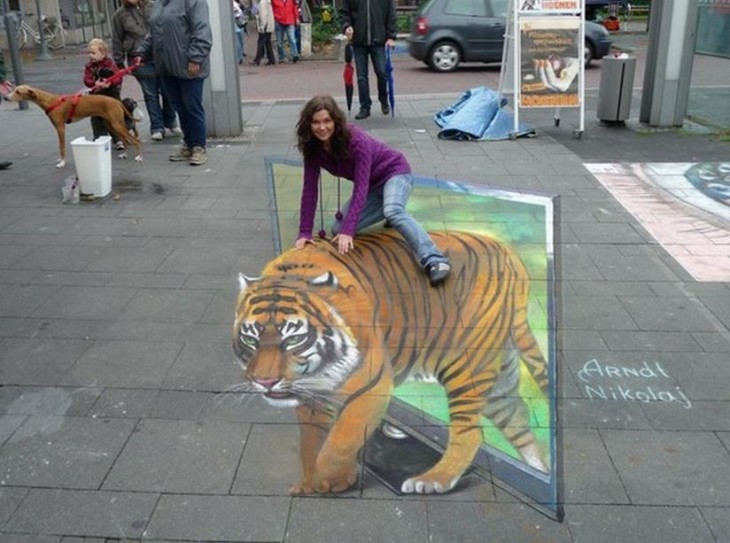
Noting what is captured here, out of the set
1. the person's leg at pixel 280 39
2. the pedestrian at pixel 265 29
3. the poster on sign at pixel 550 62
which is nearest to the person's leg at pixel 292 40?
the person's leg at pixel 280 39

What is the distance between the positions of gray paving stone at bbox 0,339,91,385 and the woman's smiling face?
178cm

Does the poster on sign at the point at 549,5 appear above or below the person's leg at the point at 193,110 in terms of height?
above

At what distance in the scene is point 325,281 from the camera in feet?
14.1

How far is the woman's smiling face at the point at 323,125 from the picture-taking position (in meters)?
4.39

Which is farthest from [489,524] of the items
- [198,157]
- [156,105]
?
[156,105]

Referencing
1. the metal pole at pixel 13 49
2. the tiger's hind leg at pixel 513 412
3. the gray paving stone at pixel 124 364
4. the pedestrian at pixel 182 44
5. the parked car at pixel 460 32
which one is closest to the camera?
the tiger's hind leg at pixel 513 412

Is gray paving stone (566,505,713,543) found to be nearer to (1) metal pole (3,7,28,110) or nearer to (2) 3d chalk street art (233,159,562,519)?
(2) 3d chalk street art (233,159,562,519)

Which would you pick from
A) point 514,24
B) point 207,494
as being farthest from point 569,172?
point 207,494

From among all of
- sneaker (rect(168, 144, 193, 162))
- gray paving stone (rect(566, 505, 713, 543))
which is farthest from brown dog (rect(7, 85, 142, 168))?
gray paving stone (rect(566, 505, 713, 543))

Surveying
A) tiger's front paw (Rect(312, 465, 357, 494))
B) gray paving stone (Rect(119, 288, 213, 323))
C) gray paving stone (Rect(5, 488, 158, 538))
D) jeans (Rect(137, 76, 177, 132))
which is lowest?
tiger's front paw (Rect(312, 465, 357, 494))

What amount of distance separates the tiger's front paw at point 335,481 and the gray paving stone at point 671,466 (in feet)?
3.53

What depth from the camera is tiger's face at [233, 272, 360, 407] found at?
11.7ft

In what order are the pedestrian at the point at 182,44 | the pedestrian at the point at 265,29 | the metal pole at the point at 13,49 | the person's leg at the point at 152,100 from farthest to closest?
1. the pedestrian at the point at 265,29
2. the metal pole at the point at 13,49
3. the person's leg at the point at 152,100
4. the pedestrian at the point at 182,44

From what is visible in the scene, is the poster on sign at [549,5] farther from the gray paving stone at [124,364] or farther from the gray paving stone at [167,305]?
the gray paving stone at [124,364]
